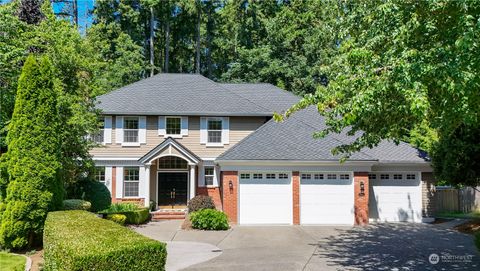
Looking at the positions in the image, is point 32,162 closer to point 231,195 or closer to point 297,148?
point 231,195

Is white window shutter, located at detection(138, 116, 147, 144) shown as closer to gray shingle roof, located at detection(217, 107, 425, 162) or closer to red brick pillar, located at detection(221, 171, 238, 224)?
gray shingle roof, located at detection(217, 107, 425, 162)

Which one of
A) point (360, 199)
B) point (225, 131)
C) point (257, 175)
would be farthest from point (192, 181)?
point (360, 199)

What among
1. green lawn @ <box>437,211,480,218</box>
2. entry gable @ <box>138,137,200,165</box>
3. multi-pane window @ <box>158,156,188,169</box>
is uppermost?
entry gable @ <box>138,137,200,165</box>

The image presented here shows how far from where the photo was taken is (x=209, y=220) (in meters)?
16.1

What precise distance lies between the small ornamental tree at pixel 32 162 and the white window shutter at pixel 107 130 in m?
9.53

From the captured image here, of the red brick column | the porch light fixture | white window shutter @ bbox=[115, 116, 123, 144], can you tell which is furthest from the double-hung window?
the porch light fixture

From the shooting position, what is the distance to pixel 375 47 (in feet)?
26.7

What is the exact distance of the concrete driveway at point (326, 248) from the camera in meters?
9.98

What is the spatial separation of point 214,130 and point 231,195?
19.0ft

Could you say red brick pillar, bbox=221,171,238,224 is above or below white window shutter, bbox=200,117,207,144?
below

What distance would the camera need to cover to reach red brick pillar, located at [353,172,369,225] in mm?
17516

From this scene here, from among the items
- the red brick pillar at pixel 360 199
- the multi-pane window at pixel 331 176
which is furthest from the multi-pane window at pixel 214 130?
the red brick pillar at pixel 360 199

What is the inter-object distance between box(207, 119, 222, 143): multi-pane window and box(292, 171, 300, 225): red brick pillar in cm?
610

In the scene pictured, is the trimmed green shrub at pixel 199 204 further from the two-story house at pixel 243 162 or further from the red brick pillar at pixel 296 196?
the red brick pillar at pixel 296 196
